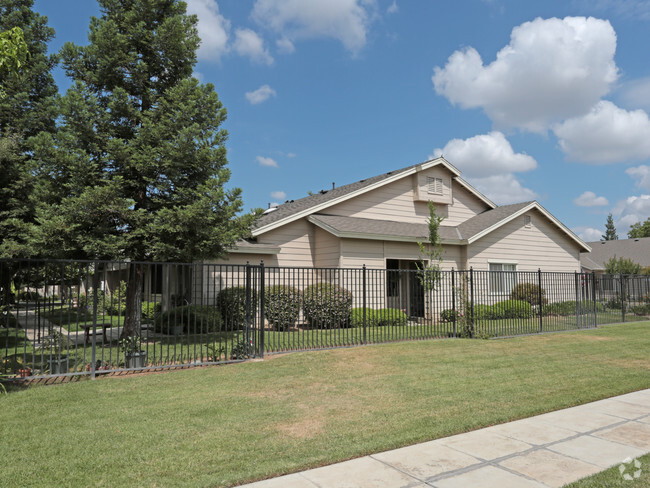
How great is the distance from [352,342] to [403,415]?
603 centimetres

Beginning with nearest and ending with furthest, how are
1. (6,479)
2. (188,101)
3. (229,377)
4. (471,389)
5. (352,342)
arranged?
(6,479) → (471,389) → (229,377) → (188,101) → (352,342)

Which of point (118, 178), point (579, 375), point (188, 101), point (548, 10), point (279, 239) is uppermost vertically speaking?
point (548, 10)

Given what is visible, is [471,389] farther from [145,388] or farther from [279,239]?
[279,239]

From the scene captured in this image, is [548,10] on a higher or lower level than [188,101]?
higher

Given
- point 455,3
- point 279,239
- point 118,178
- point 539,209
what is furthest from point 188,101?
point 539,209

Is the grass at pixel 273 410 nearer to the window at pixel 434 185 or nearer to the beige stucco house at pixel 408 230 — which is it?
the beige stucco house at pixel 408 230

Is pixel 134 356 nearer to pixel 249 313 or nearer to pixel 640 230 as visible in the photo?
pixel 249 313

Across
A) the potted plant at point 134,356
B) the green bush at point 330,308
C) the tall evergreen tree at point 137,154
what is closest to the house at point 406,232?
the green bush at point 330,308

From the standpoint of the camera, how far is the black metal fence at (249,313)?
859 centimetres

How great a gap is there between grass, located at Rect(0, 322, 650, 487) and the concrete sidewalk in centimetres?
26

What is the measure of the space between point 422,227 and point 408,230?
1672 millimetres

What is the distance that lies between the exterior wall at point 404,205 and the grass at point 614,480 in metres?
15.0

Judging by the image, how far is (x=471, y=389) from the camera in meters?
7.22

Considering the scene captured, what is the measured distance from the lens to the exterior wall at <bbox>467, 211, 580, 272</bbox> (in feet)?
66.2
